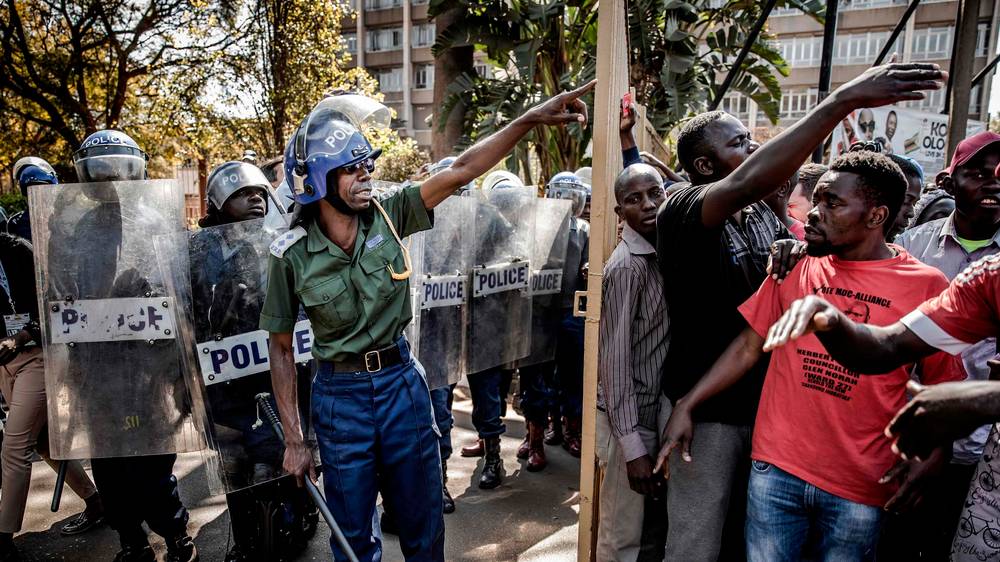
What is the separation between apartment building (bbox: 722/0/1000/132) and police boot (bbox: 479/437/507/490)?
28.1 metres

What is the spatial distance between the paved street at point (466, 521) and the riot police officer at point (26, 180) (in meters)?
1.82

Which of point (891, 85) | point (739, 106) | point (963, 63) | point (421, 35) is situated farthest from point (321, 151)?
point (421, 35)

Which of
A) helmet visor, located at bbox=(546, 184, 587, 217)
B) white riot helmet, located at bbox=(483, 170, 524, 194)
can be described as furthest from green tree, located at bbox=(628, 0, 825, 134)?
white riot helmet, located at bbox=(483, 170, 524, 194)

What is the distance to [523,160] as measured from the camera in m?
10.2

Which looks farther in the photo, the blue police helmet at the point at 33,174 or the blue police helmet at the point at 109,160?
the blue police helmet at the point at 33,174

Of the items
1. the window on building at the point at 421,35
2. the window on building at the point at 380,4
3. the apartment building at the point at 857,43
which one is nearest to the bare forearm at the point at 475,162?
the apartment building at the point at 857,43

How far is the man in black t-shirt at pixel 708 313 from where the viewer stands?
2086mm

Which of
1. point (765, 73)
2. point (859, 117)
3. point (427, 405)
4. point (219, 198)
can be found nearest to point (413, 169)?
point (765, 73)

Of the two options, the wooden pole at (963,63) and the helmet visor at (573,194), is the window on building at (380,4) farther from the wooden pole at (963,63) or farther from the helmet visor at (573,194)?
the helmet visor at (573,194)

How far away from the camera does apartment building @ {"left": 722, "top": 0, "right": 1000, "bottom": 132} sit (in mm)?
28031

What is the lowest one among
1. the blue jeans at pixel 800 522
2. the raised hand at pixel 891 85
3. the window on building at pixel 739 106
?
the blue jeans at pixel 800 522

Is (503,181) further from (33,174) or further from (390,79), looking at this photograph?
(390,79)

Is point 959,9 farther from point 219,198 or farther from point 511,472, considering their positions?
point 219,198

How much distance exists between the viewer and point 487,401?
4.39 meters
